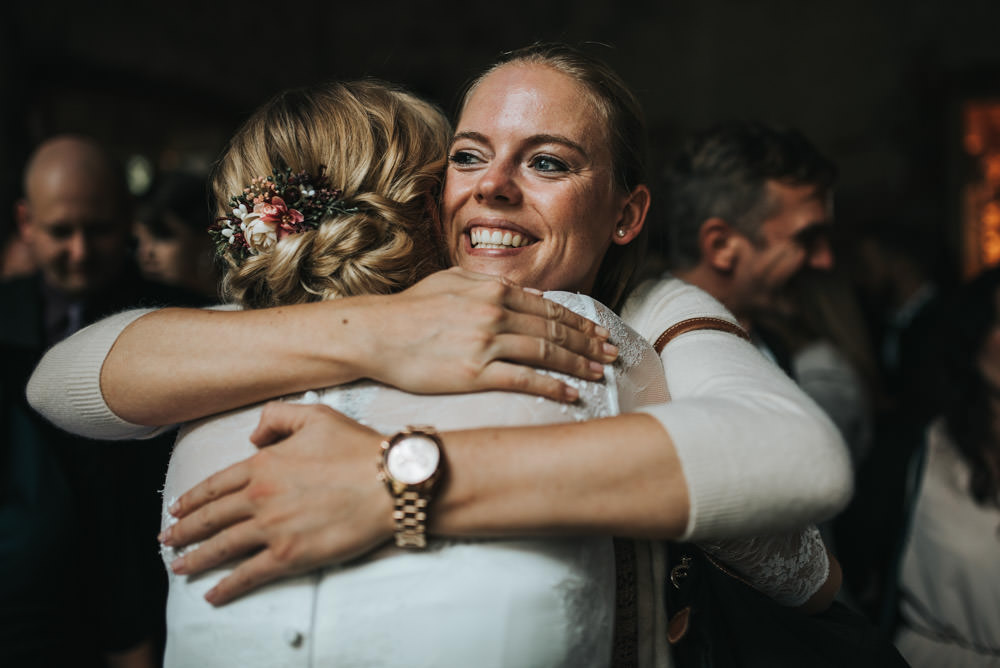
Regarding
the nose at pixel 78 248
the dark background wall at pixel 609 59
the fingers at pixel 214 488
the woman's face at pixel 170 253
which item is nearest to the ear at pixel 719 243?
the fingers at pixel 214 488

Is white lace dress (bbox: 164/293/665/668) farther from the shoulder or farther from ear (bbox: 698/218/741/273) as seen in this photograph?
ear (bbox: 698/218/741/273)

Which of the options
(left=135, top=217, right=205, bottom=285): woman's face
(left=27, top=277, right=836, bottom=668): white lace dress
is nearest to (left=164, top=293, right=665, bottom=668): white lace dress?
(left=27, top=277, right=836, bottom=668): white lace dress

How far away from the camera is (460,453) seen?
107cm

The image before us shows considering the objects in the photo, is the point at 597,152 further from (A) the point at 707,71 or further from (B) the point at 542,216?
(A) the point at 707,71

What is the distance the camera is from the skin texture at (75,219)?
2.86 metres

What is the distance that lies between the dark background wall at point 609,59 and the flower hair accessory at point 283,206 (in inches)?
178

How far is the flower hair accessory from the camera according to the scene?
133 centimetres

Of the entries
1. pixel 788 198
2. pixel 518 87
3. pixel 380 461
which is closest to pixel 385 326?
pixel 380 461

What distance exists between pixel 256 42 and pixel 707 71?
13.3 feet

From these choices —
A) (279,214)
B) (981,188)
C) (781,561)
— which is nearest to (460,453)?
(279,214)

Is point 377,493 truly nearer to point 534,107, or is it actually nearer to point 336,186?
point 336,186

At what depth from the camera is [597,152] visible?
171 cm

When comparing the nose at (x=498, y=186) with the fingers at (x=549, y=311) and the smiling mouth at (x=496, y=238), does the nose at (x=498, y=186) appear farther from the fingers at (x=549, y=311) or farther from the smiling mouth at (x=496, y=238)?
the fingers at (x=549, y=311)

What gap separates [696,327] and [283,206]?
75 centimetres
